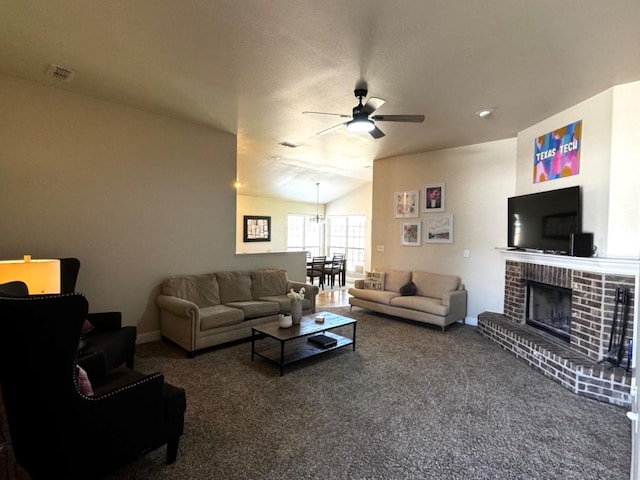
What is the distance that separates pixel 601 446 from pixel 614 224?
6.74 feet

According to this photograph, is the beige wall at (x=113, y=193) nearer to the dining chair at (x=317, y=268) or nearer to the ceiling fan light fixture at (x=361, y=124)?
the ceiling fan light fixture at (x=361, y=124)

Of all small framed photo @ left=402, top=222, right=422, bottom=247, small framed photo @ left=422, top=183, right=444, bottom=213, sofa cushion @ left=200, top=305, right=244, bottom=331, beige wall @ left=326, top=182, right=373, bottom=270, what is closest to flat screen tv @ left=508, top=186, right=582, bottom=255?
small framed photo @ left=422, top=183, right=444, bottom=213

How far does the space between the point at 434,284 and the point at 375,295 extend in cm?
102

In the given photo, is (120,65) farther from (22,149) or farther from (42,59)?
(22,149)

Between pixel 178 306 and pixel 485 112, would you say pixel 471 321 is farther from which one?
pixel 178 306

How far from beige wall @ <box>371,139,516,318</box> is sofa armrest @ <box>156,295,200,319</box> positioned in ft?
13.1

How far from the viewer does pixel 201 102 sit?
12.3 ft

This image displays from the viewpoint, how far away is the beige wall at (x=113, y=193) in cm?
330

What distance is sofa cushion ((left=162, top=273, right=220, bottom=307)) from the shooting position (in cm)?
421

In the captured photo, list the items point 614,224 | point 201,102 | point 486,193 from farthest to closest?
point 486,193
point 201,102
point 614,224

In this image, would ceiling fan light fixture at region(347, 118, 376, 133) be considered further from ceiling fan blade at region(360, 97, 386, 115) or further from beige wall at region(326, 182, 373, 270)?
beige wall at region(326, 182, 373, 270)

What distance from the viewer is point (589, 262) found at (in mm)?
3256

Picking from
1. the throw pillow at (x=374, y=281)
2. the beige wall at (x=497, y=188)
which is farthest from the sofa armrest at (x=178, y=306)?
the beige wall at (x=497, y=188)

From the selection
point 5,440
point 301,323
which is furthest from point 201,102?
point 5,440
